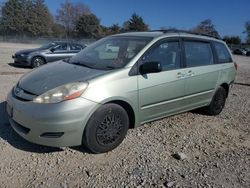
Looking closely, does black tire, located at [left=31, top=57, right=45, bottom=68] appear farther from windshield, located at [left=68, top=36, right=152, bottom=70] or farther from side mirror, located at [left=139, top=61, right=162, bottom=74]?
side mirror, located at [left=139, top=61, right=162, bottom=74]

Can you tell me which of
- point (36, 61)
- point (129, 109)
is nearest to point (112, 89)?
point (129, 109)

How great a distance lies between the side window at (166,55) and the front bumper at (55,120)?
1381mm

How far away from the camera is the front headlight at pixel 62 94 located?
3670 millimetres

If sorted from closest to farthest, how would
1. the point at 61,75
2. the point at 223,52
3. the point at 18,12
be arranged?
the point at 61,75, the point at 223,52, the point at 18,12

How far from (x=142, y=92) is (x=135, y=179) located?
1356 millimetres

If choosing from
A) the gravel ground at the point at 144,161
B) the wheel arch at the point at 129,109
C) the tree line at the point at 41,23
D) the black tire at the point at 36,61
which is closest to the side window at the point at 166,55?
the wheel arch at the point at 129,109

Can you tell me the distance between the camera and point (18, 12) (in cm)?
7256

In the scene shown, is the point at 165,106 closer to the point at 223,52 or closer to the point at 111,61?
the point at 111,61

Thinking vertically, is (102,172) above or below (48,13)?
below

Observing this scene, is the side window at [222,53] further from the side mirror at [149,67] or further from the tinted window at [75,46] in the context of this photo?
the tinted window at [75,46]

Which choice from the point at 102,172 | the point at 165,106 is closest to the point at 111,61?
the point at 165,106

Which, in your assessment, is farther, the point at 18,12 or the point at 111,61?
the point at 18,12

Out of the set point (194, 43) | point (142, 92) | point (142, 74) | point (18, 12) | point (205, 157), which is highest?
point (18, 12)

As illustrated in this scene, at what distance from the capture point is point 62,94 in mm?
3703
